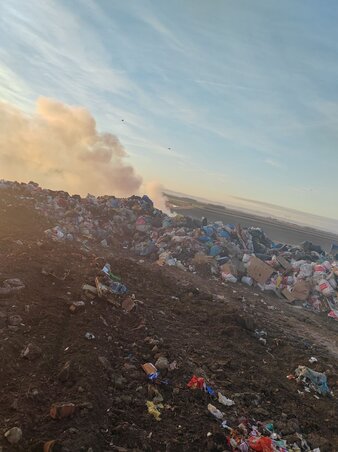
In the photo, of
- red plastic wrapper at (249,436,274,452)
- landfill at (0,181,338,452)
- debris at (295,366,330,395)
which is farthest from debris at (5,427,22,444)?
debris at (295,366,330,395)

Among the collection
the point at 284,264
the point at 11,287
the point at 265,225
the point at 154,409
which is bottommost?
the point at 265,225

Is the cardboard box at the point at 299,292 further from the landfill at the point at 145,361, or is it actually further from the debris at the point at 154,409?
the debris at the point at 154,409

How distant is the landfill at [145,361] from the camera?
376cm

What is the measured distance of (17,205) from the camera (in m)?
13.3

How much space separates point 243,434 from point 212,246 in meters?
10.6

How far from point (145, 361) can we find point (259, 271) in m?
8.94

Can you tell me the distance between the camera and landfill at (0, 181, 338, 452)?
12.3ft

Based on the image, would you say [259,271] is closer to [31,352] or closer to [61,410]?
[31,352]

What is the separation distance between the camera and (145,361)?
528 cm

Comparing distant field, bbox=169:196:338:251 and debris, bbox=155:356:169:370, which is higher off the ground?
debris, bbox=155:356:169:370

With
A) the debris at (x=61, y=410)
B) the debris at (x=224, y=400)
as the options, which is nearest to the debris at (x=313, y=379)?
the debris at (x=224, y=400)

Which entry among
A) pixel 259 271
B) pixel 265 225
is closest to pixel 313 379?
pixel 259 271

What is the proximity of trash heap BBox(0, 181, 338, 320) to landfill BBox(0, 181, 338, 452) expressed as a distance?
3.24 feet

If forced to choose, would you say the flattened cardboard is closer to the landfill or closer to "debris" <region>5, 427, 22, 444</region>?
the landfill
